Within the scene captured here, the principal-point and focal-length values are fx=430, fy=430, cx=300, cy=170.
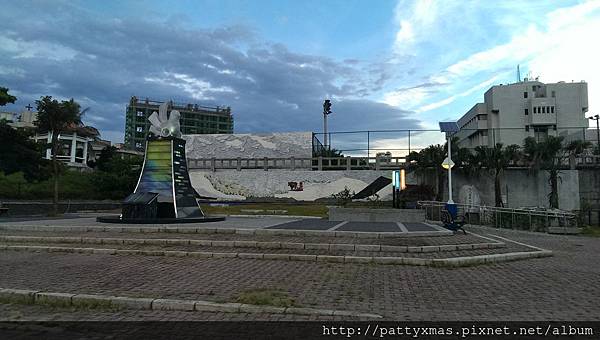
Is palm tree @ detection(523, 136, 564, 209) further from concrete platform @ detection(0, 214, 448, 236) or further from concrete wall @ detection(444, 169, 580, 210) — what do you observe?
concrete platform @ detection(0, 214, 448, 236)

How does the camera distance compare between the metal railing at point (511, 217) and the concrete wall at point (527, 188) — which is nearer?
the metal railing at point (511, 217)

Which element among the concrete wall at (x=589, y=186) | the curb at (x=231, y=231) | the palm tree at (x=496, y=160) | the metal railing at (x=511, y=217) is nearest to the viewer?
the curb at (x=231, y=231)

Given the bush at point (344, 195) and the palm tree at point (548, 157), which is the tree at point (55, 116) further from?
the palm tree at point (548, 157)

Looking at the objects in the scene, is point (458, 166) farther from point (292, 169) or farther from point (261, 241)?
point (261, 241)

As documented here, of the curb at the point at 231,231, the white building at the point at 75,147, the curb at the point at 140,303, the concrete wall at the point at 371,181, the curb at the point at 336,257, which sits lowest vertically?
the curb at the point at 140,303

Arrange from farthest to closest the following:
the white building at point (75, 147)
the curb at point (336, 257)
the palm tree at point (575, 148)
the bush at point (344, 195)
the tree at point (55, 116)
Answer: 1. the white building at point (75, 147)
2. the palm tree at point (575, 148)
3. the bush at point (344, 195)
4. the tree at point (55, 116)
5. the curb at point (336, 257)

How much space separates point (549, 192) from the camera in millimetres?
34969

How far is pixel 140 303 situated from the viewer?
6.09m

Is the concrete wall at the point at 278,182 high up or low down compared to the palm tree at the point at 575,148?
down

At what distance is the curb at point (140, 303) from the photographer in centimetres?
567

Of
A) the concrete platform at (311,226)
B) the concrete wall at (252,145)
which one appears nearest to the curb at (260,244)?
the concrete platform at (311,226)

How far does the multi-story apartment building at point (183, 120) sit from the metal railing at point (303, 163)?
2418 inches
